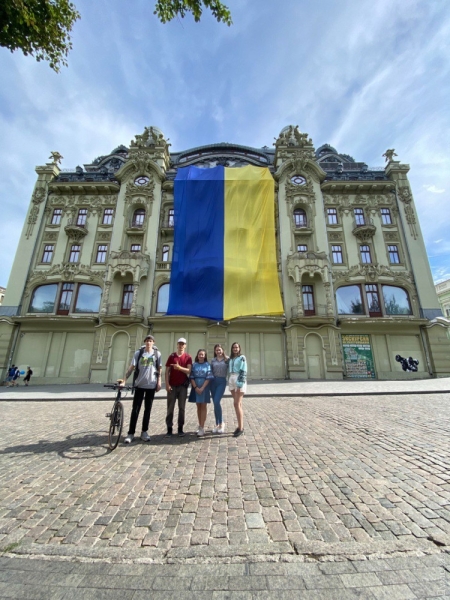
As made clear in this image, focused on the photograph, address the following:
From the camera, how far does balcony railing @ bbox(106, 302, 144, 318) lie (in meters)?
19.9

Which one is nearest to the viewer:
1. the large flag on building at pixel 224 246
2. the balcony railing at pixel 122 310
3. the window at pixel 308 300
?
the large flag on building at pixel 224 246

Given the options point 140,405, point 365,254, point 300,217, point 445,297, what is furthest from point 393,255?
point 445,297

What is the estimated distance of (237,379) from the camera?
5.55 m

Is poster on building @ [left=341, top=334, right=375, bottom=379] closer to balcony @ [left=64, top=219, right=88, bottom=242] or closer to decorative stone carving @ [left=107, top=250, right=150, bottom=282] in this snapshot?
decorative stone carving @ [left=107, top=250, right=150, bottom=282]

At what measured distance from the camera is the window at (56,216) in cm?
2362

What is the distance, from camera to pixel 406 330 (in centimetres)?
2020

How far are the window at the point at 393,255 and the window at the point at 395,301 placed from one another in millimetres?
2469

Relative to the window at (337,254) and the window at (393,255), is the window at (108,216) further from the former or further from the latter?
the window at (393,255)

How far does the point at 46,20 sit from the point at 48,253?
19.1 meters

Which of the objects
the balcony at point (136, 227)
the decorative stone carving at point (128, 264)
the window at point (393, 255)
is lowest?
the decorative stone carving at point (128, 264)

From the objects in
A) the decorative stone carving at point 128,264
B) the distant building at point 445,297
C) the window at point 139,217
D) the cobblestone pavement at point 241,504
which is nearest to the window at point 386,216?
the decorative stone carving at point 128,264

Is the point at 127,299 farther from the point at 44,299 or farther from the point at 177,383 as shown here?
the point at 177,383

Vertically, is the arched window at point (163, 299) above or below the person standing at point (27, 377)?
above

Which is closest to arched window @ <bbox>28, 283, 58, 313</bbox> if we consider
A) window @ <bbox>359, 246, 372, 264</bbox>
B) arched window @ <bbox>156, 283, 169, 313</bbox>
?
arched window @ <bbox>156, 283, 169, 313</bbox>
